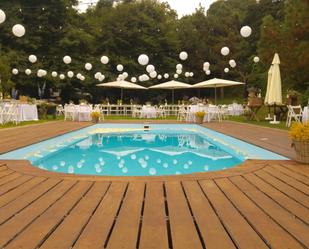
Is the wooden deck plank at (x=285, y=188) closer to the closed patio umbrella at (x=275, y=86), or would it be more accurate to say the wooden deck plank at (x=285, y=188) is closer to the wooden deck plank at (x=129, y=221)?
the wooden deck plank at (x=129, y=221)

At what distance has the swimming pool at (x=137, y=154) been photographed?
570 cm

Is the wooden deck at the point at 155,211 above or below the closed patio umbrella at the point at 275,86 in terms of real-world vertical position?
below

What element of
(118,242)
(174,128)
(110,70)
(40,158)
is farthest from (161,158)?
Answer: (110,70)

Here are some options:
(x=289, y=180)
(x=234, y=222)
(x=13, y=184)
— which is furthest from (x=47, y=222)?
(x=289, y=180)

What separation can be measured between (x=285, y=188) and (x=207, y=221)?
1.31 metres

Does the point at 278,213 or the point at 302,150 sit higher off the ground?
the point at 302,150

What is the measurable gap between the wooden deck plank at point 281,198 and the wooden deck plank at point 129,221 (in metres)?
1.08

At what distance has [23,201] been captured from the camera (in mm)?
2854

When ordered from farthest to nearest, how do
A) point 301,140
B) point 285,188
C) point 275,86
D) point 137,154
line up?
point 275,86 < point 137,154 < point 301,140 < point 285,188

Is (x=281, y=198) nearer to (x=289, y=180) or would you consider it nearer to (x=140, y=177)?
(x=289, y=180)

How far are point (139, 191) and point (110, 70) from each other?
917 inches

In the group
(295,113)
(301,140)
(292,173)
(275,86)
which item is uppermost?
Result: (275,86)

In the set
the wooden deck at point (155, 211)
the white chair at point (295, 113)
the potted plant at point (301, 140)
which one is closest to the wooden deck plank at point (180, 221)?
the wooden deck at point (155, 211)

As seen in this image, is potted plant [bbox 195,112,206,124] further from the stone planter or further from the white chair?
the stone planter
